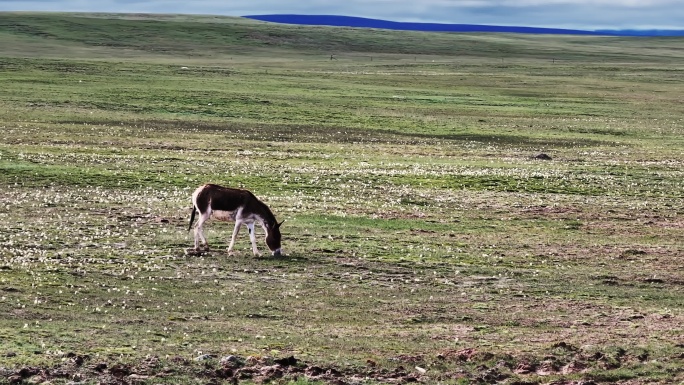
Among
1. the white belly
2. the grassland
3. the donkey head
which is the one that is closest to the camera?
the grassland

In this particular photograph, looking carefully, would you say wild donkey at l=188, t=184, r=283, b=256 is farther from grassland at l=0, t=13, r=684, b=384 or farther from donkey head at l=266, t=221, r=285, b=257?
grassland at l=0, t=13, r=684, b=384

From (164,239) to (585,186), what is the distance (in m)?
20.5

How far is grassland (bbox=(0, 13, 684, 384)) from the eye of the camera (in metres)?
16.9

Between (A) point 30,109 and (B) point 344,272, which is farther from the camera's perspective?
(A) point 30,109

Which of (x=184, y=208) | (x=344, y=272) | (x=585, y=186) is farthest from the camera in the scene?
(x=585, y=186)

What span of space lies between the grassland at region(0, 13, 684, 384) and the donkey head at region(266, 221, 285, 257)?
0.40m

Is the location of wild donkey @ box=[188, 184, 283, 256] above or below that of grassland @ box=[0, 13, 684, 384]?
above

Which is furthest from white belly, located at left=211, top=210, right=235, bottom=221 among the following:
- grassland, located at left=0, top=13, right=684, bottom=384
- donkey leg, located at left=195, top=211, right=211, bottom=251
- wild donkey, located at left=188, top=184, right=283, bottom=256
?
grassland, located at left=0, top=13, right=684, bottom=384

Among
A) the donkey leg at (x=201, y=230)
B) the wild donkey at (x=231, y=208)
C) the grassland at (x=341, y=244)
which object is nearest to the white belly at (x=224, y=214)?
the wild donkey at (x=231, y=208)

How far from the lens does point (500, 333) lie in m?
19.2

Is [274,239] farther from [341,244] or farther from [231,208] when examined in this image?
[341,244]

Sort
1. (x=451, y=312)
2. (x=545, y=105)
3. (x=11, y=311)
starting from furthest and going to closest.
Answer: (x=545, y=105)
(x=451, y=312)
(x=11, y=311)

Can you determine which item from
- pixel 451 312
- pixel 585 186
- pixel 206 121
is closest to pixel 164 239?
pixel 451 312

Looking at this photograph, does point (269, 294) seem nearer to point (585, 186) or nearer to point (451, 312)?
point (451, 312)
